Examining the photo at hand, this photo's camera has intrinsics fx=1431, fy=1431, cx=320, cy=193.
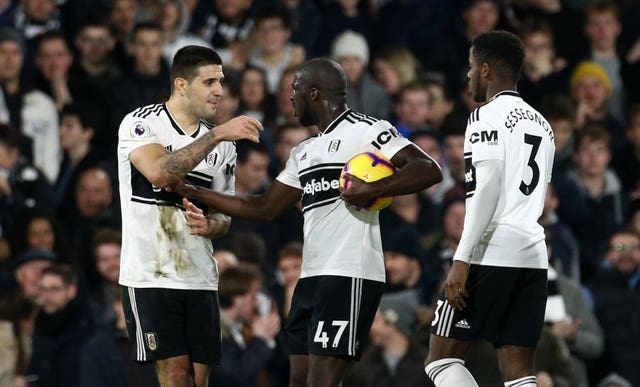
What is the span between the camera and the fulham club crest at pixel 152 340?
27.9 feet

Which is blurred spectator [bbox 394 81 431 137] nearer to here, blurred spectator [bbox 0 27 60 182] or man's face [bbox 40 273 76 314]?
blurred spectator [bbox 0 27 60 182]

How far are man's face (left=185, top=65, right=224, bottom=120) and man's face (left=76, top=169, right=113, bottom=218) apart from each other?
4735mm

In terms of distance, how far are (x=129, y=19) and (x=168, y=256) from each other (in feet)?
22.8

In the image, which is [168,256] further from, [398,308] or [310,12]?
[310,12]

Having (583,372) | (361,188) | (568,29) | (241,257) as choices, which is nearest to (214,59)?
(361,188)

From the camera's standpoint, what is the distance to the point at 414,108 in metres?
14.9

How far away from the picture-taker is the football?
321 inches

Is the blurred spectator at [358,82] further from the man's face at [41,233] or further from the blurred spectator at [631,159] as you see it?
the man's face at [41,233]

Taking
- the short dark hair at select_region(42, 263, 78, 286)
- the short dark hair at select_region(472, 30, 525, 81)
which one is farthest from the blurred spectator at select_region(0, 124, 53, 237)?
the short dark hair at select_region(472, 30, 525, 81)

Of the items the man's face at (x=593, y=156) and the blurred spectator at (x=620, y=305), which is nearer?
the blurred spectator at (x=620, y=305)

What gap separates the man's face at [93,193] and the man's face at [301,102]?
16.6 ft

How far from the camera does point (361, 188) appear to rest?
320 inches

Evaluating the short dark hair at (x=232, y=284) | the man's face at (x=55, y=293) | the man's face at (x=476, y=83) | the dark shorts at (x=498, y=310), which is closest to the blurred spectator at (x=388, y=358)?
the short dark hair at (x=232, y=284)

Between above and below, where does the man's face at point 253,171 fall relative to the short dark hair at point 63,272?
above
